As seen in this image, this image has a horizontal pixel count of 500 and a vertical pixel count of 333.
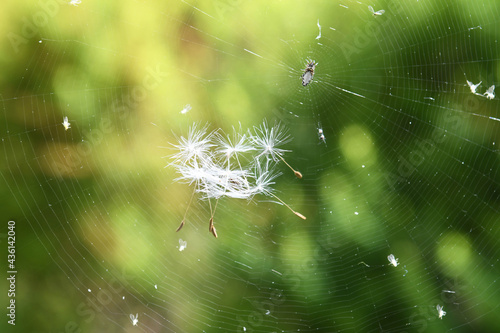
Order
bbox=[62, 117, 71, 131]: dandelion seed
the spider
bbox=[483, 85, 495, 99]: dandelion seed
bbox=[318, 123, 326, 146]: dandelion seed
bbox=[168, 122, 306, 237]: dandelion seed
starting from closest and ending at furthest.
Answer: bbox=[168, 122, 306, 237]: dandelion seed
bbox=[483, 85, 495, 99]: dandelion seed
the spider
bbox=[62, 117, 71, 131]: dandelion seed
bbox=[318, 123, 326, 146]: dandelion seed

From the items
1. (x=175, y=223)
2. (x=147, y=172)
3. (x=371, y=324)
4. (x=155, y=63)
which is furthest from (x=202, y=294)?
(x=155, y=63)

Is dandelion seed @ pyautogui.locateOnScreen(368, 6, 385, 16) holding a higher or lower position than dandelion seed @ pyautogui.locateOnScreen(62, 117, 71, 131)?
higher

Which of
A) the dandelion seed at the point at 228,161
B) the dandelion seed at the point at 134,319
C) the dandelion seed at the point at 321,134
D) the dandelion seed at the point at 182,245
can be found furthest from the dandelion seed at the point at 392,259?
the dandelion seed at the point at 134,319

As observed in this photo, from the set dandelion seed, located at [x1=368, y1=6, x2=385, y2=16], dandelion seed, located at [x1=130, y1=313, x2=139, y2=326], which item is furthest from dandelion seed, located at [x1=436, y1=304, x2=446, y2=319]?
dandelion seed, located at [x1=130, y1=313, x2=139, y2=326]

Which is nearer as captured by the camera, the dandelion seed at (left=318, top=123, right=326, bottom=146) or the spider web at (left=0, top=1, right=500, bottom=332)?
the spider web at (left=0, top=1, right=500, bottom=332)

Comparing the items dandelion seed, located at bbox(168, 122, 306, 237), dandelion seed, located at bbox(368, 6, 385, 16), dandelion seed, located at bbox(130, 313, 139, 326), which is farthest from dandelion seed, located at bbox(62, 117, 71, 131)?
dandelion seed, located at bbox(368, 6, 385, 16)

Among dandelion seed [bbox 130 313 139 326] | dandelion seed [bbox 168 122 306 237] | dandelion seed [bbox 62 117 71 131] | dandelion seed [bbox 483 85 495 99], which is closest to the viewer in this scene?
dandelion seed [bbox 168 122 306 237]

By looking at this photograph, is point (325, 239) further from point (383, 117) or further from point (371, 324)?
point (383, 117)

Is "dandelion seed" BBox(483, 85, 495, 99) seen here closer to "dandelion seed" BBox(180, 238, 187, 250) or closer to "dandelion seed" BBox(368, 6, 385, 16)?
"dandelion seed" BBox(368, 6, 385, 16)

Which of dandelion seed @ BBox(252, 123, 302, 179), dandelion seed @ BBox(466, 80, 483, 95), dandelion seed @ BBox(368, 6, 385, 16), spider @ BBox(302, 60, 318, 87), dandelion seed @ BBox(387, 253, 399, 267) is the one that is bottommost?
dandelion seed @ BBox(387, 253, 399, 267)

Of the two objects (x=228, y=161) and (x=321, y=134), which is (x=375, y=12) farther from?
(x=228, y=161)
